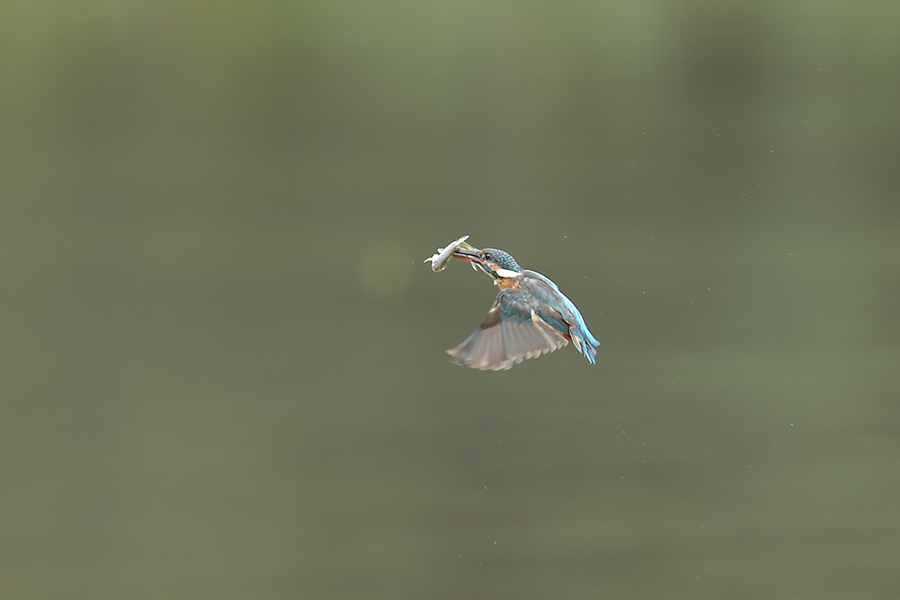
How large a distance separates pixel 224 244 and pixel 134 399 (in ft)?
7.44

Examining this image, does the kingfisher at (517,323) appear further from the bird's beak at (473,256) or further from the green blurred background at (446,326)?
the green blurred background at (446,326)

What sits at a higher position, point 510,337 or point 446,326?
point 510,337

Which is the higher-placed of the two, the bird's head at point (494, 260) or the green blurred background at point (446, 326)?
the bird's head at point (494, 260)

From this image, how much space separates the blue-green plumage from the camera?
2746 millimetres

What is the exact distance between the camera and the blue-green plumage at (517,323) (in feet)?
9.01

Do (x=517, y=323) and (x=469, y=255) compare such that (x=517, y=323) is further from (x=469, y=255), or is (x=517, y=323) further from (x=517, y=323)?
(x=469, y=255)

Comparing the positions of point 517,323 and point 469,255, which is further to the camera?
point 469,255

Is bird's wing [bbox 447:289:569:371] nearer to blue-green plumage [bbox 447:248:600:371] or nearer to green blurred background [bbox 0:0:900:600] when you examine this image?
blue-green plumage [bbox 447:248:600:371]

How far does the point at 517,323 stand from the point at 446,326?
2.74 m

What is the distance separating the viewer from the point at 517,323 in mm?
2836

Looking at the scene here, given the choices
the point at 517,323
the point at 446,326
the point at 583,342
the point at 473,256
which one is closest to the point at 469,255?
the point at 473,256

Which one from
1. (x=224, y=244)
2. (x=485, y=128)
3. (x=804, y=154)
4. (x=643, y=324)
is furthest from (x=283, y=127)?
(x=643, y=324)

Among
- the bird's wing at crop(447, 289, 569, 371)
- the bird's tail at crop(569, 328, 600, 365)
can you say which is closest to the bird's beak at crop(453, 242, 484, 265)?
the bird's wing at crop(447, 289, 569, 371)

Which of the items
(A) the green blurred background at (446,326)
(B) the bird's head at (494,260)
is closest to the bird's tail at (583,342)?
(B) the bird's head at (494,260)
